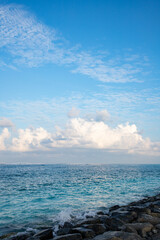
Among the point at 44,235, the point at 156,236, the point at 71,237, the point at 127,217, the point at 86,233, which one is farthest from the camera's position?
the point at 127,217

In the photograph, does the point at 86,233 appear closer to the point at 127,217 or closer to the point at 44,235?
the point at 44,235

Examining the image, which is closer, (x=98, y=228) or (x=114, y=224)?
(x=98, y=228)

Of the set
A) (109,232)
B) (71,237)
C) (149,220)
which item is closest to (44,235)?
(71,237)

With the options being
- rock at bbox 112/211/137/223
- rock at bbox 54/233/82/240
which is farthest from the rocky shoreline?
rock at bbox 112/211/137/223

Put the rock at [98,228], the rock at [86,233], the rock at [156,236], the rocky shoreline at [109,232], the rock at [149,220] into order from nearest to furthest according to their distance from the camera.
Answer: the rocky shoreline at [109,232]
the rock at [156,236]
the rock at [86,233]
the rock at [98,228]
the rock at [149,220]

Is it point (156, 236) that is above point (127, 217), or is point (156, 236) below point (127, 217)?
above

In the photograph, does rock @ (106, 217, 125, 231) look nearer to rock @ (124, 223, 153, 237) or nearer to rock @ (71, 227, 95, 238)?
rock @ (124, 223, 153, 237)

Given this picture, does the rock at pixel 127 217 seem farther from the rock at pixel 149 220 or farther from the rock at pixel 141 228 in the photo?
the rock at pixel 141 228

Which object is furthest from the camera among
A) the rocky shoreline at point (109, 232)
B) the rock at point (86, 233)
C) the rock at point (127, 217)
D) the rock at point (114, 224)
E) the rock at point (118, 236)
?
the rock at point (127, 217)

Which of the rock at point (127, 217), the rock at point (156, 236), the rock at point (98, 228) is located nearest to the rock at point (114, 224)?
the rock at point (98, 228)

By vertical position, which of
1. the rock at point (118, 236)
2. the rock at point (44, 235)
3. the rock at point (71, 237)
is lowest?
the rock at point (44, 235)

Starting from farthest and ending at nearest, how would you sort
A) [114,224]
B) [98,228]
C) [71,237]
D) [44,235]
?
[114,224], [98,228], [44,235], [71,237]

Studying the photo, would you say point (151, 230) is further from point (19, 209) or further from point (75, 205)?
point (19, 209)

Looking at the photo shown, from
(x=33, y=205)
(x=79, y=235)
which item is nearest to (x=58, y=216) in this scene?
(x=33, y=205)
